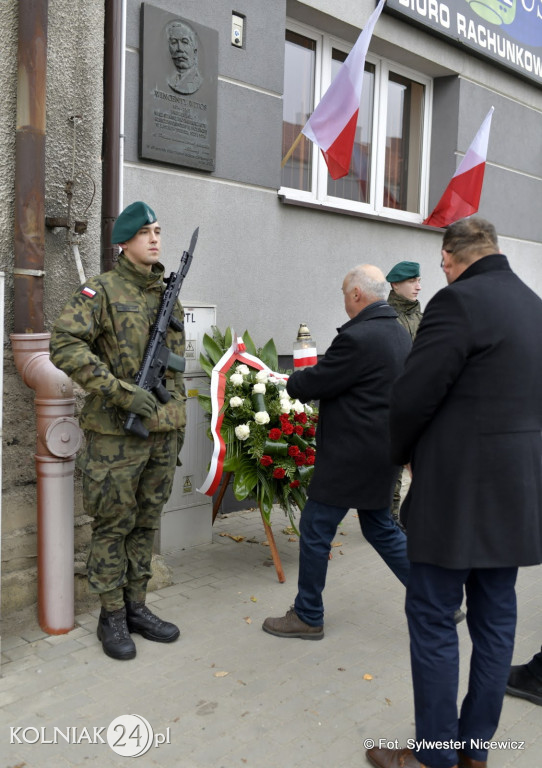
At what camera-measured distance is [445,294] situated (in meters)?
2.49

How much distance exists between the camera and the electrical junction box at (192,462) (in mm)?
5051

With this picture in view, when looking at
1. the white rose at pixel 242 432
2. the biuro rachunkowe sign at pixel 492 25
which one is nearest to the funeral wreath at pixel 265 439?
the white rose at pixel 242 432

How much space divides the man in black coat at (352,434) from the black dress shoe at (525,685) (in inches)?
29.0

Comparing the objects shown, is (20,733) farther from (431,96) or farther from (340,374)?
(431,96)

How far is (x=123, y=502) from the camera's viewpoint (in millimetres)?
3627

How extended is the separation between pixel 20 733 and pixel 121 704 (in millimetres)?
413

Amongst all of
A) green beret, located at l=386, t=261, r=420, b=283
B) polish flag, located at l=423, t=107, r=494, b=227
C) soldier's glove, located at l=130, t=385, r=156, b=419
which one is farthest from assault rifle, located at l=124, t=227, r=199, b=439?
polish flag, located at l=423, t=107, r=494, b=227

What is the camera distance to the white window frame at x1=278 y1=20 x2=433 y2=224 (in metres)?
6.70

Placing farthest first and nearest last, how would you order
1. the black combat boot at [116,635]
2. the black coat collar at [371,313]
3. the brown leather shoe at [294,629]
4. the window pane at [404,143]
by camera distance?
the window pane at [404,143]
the brown leather shoe at [294,629]
the black coat collar at [371,313]
the black combat boot at [116,635]

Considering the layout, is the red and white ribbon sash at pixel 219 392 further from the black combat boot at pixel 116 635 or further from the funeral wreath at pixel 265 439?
the black combat boot at pixel 116 635

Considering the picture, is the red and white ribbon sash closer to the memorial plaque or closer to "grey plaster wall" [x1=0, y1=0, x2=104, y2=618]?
"grey plaster wall" [x1=0, y1=0, x2=104, y2=618]

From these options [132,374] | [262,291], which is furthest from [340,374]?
[262,291]

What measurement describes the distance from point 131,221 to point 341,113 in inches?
101

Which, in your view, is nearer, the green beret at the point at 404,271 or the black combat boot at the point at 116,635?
the black combat boot at the point at 116,635
